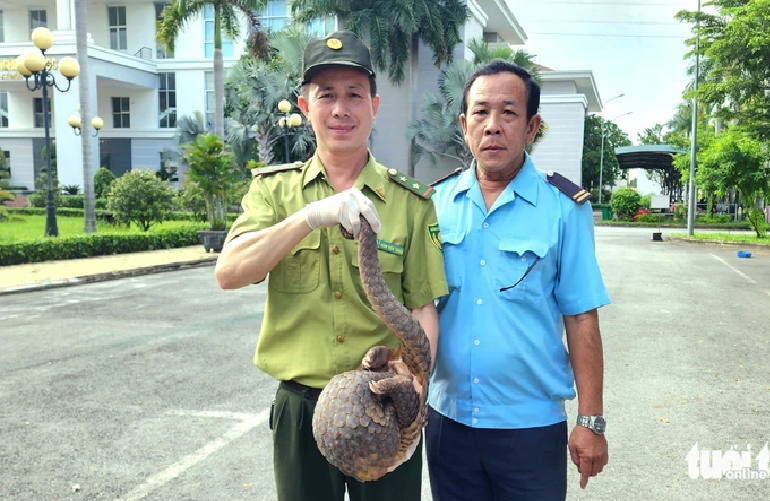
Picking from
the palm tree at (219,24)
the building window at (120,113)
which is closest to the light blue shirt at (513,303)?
the palm tree at (219,24)

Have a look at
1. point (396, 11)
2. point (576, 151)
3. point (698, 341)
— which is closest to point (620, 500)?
point (698, 341)

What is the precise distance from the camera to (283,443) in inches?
82.2

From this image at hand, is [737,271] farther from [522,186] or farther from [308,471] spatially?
[308,471]

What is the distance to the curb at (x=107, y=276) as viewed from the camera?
1135 cm

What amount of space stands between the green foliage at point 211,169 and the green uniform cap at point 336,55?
663 inches

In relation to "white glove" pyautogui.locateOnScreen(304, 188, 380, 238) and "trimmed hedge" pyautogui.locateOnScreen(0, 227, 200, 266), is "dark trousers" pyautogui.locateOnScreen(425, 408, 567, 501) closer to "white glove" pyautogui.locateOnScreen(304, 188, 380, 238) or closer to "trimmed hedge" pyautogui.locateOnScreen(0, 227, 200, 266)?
"white glove" pyautogui.locateOnScreen(304, 188, 380, 238)

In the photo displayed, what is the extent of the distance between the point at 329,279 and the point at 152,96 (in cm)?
4236

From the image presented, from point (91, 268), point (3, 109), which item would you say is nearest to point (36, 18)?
point (3, 109)

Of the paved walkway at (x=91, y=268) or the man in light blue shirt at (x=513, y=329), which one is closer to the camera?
the man in light blue shirt at (x=513, y=329)

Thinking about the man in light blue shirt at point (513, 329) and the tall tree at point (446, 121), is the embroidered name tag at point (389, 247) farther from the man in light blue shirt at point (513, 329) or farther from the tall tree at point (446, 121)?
the tall tree at point (446, 121)

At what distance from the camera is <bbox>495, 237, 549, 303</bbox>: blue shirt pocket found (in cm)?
213

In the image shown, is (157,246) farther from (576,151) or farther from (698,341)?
(576,151)

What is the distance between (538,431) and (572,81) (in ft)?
149

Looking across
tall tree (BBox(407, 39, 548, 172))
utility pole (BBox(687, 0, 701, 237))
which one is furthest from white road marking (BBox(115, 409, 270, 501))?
tall tree (BBox(407, 39, 548, 172))
